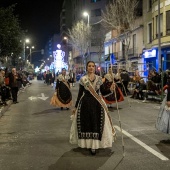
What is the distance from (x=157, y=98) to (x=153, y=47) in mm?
16027

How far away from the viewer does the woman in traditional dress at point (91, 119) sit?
7.16m

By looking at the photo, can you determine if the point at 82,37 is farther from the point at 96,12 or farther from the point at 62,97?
the point at 62,97

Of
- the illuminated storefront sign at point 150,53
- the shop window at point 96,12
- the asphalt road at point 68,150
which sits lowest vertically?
the asphalt road at point 68,150

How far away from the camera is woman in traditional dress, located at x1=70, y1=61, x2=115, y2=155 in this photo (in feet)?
23.5

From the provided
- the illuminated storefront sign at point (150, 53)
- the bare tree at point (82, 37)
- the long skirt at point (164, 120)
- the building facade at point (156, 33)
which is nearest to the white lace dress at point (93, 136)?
the long skirt at point (164, 120)

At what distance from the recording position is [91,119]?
722 cm

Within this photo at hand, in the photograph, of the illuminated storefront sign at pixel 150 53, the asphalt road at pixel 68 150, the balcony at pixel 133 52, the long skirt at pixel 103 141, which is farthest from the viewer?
the balcony at pixel 133 52

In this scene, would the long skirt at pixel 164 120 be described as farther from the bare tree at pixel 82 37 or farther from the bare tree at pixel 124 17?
the bare tree at pixel 82 37

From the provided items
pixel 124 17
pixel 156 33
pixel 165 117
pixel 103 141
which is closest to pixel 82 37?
pixel 124 17

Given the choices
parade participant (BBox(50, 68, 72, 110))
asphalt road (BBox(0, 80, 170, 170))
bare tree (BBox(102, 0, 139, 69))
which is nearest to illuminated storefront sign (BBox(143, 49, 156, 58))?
bare tree (BBox(102, 0, 139, 69))

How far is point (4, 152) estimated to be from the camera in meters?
7.55

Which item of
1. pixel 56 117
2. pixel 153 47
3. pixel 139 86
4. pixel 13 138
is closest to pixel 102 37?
pixel 153 47

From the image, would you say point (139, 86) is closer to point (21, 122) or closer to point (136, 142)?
point (21, 122)

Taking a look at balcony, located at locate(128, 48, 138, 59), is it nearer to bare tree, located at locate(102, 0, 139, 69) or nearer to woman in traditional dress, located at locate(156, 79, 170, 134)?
bare tree, located at locate(102, 0, 139, 69)
